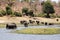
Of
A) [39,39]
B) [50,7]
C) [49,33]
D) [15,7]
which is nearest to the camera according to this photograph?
[39,39]

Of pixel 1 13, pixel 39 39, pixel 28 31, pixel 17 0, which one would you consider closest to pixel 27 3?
pixel 17 0

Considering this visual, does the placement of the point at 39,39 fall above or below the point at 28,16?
above

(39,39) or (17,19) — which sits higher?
(39,39)

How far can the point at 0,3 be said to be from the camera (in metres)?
151

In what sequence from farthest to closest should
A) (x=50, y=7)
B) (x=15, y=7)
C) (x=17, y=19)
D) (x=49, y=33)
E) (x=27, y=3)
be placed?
(x=27, y=3), (x=15, y=7), (x=50, y=7), (x=17, y=19), (x=49, y=33)

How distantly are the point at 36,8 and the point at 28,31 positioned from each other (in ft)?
320

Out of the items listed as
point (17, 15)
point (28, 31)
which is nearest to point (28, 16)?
point (17, 15)

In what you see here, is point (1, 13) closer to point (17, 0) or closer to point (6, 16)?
point (6, 16)

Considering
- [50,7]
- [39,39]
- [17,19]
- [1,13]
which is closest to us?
[39,39]

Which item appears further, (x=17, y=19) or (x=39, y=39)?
(x=17, y=19)

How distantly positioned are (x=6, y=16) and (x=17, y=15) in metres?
5.74

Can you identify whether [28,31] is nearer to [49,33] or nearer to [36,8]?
[49,33]

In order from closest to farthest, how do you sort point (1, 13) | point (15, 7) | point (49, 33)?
point (49, 33)
point (1, 13)
point (15, 7)

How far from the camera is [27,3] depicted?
16262 cm
